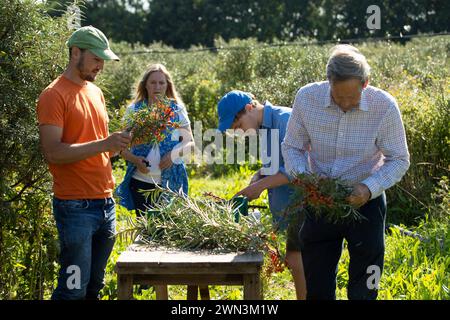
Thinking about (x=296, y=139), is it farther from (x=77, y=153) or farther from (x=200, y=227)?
(x=77, y=153)

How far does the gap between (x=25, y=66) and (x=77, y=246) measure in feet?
4.34

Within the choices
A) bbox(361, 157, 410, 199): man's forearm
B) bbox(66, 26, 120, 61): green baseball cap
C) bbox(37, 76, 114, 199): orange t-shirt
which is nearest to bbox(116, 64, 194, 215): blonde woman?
bbox(37, 76, 114, 199): orange t-shirt

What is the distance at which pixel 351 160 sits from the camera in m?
4.08

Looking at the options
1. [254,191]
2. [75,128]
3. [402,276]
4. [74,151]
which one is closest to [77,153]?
[74,151]

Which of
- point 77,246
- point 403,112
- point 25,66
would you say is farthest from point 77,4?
point 403,112

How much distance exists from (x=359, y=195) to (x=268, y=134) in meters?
1.18

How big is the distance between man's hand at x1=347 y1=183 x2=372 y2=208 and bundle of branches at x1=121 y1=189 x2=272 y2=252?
19.4 inches

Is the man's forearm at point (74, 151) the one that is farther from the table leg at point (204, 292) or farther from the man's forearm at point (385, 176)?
the man's forearm at point (385, 176)

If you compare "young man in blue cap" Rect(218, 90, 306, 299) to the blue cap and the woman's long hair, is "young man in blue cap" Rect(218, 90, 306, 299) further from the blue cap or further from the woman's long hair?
the woman's long hair

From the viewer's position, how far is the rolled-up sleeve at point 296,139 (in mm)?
4168

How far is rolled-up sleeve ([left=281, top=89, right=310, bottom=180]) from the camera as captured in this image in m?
4.17

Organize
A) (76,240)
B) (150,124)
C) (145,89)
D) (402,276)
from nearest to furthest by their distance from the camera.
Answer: (76,240) → (150,124) → (402,276) → (145,89)

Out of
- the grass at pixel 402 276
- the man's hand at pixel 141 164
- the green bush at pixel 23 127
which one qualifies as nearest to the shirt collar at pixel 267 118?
the grass at pixel 402 276

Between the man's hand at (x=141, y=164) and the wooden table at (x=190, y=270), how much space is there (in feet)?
6.13
